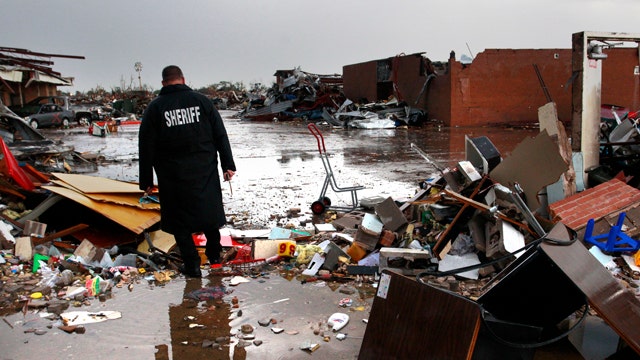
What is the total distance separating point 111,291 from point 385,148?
11.1m

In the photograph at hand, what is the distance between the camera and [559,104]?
833 inches

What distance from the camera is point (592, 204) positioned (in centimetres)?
471

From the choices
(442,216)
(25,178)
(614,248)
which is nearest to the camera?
(614,248)

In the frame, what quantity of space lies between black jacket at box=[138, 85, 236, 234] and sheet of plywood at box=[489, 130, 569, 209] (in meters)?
2.67

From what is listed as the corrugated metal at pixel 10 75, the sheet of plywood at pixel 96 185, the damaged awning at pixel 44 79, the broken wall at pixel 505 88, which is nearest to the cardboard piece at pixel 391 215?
the sheet of plywood at pixel 96 185

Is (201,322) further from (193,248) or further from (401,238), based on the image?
(401,238)

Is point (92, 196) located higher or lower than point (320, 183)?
higher

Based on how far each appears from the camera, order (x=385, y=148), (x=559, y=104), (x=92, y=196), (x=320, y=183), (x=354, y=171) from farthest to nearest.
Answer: (x=559, y=104)
(x=385, y=148)
(x=354, y=171)
(x=320, y=183)
(x=92, y=196)

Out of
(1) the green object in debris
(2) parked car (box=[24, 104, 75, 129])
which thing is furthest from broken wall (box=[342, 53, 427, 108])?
(1) the green object in debris

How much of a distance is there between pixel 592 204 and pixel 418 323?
3133mm

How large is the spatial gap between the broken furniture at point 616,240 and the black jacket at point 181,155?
3285mm

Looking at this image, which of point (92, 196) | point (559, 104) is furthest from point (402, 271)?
point (559, 104)

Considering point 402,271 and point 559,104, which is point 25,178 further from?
point 559,104

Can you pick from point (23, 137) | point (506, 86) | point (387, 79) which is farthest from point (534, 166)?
point (387, 79)
